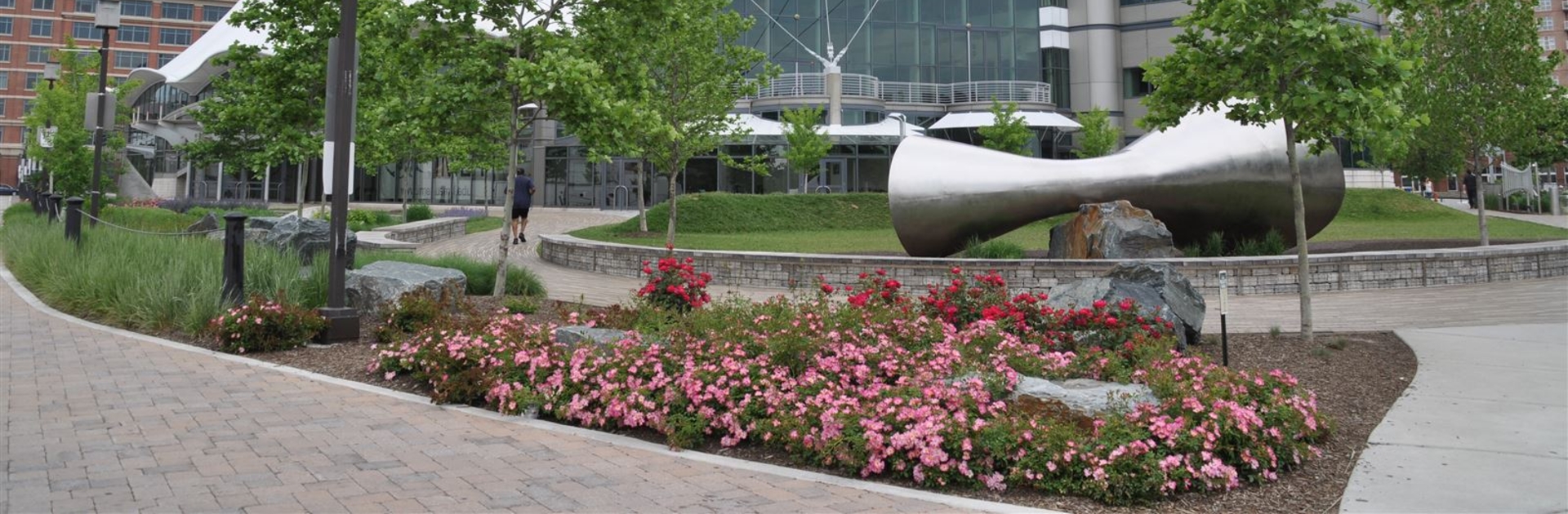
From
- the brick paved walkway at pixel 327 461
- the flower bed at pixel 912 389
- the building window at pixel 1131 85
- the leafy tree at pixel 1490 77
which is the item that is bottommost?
the brick paved walkway at pixel 327 461

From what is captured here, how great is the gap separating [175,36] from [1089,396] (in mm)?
109706

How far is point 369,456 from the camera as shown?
5113mm

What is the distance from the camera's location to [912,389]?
5.52 m

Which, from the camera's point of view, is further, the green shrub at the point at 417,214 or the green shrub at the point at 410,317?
the green shrub at the point at 417,214

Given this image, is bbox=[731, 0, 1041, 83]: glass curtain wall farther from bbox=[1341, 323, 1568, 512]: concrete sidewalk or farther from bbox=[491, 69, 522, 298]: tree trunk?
bbox=[1341, 323, 1568, 512]: concrete sidewalk

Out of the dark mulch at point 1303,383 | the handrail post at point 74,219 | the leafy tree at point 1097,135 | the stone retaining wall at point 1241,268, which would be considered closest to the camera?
the dark mulch at point 1303,383

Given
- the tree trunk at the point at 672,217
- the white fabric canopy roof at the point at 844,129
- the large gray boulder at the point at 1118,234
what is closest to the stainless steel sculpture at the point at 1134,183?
the large gray boulder at the point at 1118,234

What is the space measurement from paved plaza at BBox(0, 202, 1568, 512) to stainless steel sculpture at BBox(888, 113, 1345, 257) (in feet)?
21.2

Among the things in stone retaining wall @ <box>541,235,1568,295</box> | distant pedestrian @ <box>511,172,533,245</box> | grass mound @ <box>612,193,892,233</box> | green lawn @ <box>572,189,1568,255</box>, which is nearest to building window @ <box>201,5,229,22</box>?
green lawn @ <box>572,189,1568,255</box>

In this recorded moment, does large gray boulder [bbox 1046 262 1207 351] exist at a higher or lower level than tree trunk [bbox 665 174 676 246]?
lower

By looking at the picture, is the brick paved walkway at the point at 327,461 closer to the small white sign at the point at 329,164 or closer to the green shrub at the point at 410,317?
the green shrub at the point at 410,317

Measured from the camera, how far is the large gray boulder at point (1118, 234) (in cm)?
1366

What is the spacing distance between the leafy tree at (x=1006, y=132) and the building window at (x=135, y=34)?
87.8 meters

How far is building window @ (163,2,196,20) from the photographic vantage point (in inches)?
3652
